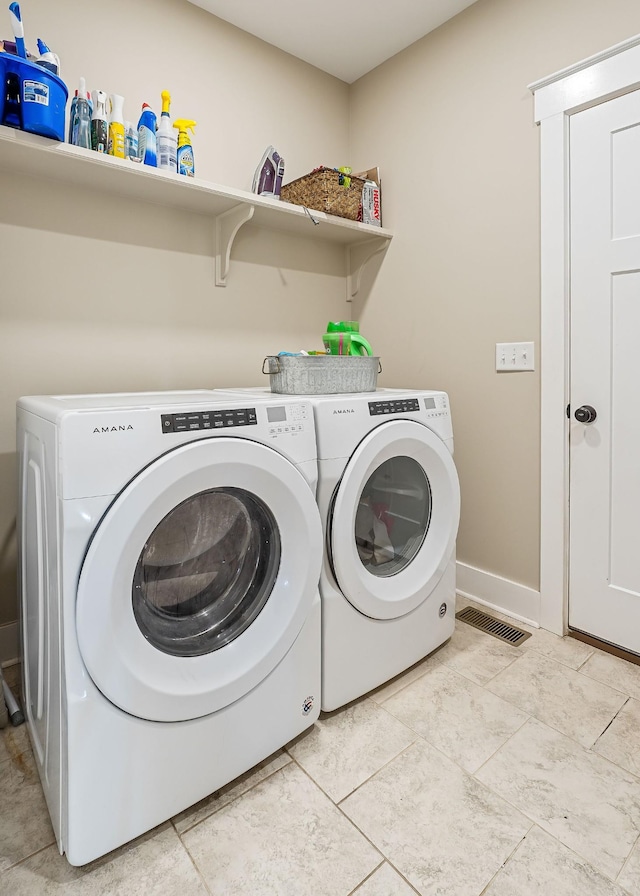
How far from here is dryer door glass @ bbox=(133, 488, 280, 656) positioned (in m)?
1.14

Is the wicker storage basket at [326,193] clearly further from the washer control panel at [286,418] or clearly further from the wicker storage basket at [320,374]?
the washer control panel at [286,418]

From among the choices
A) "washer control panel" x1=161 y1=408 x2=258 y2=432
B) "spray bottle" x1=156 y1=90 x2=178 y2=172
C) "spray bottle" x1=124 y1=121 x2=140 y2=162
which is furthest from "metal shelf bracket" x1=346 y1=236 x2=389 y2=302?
"washer control panel" x1=161 y1=408 x2=258 y2=432

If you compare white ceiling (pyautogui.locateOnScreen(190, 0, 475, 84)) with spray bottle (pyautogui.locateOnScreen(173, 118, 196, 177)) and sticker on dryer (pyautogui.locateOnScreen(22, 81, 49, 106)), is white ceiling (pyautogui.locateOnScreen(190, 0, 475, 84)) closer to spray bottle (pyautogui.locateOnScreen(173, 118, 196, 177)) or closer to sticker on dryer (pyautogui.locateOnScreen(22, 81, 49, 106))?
spray bottle (pyautogui.locateOnScreen(173, 118, 196, 177))

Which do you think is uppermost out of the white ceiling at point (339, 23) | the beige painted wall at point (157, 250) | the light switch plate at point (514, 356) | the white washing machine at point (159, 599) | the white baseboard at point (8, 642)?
the white ceiling at point (339, 23)

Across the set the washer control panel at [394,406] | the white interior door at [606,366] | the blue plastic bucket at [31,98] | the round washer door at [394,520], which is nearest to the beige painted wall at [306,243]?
the white interior door at [606,366]

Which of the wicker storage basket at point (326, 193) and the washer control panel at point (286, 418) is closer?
the washer control panel at point (286, 418)

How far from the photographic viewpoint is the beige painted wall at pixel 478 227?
1862 mm

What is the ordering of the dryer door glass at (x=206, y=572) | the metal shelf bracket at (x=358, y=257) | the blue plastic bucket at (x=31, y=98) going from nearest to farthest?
the dryer door glass at (x=206, y=572) → the blue plastic bucket at (x=31, y=98) → the metal shelf bracket at (x=358, y=257)

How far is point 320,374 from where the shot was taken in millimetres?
1624

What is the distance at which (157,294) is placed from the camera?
199 centimetres

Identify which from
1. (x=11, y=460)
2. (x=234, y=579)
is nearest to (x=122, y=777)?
(x=234, y=579)

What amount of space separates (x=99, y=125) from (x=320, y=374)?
3.42 ft

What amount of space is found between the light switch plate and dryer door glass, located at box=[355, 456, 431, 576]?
25.6 inches

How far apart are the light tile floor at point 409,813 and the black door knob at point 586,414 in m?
0.88
